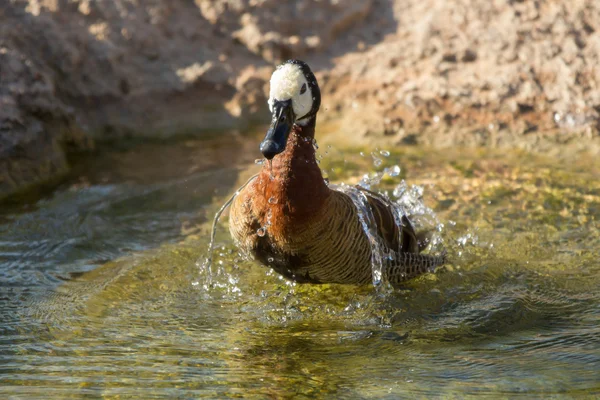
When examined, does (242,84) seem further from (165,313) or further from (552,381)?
(552,381)

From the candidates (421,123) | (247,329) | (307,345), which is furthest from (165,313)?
(421,123)

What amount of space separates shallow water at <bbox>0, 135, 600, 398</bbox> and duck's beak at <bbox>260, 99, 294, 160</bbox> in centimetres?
108

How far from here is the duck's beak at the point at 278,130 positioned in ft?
14.4

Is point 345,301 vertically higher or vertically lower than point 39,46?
lower

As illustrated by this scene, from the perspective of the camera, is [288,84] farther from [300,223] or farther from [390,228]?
[390,228]

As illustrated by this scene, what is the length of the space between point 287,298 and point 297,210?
2.66ft

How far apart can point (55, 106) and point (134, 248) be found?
2.16 meters

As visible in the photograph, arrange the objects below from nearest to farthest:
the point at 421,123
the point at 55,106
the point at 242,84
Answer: the point at 55,106, the point at 421,123, the point at 242,84

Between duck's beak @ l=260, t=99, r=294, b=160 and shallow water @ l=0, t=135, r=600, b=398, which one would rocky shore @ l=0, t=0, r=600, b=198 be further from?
duck's beak @ l=260, t=99, r=294, b=160

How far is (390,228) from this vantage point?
17.9 feet

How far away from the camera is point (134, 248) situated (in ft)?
19.7

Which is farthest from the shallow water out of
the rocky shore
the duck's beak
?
the duck's beak

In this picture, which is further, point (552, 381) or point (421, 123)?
point (421, 123)

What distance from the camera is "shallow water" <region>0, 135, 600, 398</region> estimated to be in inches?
155
